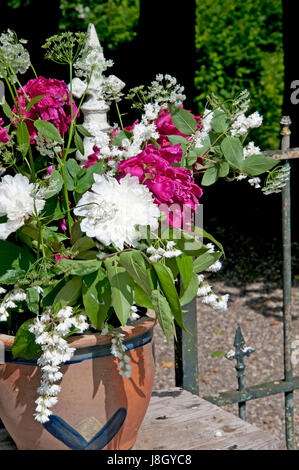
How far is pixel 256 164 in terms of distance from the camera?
153cm

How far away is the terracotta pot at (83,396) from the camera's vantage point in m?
1.44

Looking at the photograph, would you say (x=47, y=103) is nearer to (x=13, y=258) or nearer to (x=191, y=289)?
(x=13, y=258)

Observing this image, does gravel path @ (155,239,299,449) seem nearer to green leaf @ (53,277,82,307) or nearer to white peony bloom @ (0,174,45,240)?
green leaf @ (53,277,82,307)

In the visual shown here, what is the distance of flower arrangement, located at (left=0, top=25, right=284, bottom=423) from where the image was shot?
1331 mm

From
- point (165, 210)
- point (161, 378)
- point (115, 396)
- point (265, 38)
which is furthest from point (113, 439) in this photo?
point (265, 38)

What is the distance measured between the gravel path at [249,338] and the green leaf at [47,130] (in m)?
2.60

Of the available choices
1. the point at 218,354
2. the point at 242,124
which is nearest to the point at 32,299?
the point at 242,124

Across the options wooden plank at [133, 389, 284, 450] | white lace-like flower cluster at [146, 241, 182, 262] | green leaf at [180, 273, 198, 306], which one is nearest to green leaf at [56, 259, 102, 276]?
white lace-like flower cluster at [146, 241, 182, 262]

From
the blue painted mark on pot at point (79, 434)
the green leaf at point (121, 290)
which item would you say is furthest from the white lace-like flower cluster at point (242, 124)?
the blue painted mark on pot at point (79, 434)

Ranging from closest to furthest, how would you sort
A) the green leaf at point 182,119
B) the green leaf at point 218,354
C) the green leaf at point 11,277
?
the green leaf at point 11,277
the green leaf at point 182,119
the green leaf at point 218,354

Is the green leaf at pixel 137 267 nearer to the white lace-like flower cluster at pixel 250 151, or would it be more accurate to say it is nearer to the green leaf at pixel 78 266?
the green leaf at pixel 78 266

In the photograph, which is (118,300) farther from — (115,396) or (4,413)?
(4,413)

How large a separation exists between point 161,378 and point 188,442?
2.38 metres

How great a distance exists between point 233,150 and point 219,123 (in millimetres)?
85
